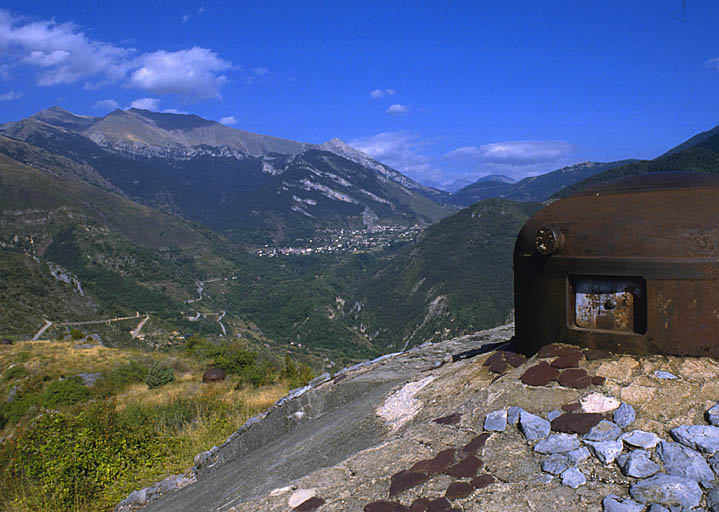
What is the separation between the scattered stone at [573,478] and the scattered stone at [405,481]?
1026mm

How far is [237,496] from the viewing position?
5.12 meters

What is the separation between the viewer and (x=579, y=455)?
366cm

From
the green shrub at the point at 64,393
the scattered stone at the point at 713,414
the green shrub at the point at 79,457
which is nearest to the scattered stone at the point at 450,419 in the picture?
the scattered stone at the point at 713,414

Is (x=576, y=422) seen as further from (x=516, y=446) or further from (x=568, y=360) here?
(x=568, y=360)

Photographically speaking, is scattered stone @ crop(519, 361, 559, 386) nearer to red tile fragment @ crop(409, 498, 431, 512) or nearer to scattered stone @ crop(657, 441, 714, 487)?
scattered stone @ crop(657, 441, 714, 487)

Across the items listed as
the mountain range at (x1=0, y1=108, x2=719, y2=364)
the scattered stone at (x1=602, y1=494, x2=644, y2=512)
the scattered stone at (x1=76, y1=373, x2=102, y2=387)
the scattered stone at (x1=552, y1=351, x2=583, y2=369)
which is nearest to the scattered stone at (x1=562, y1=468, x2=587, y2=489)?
the scattered stone at (x1=602, y1=494, x2=644, y2=512)

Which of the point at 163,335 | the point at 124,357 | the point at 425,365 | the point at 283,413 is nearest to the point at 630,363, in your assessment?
the point at 425,365

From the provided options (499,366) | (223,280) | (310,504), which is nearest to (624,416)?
(499,366)

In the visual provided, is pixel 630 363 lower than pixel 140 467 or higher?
higher

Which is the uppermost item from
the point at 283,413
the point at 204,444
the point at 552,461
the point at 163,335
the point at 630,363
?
the point at 630,363

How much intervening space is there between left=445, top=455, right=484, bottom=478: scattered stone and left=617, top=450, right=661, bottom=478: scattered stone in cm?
101

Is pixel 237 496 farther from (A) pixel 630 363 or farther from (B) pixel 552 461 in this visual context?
(A) pixel 630 363

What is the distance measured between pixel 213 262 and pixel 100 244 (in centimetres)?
4696

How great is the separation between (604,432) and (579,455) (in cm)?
33
